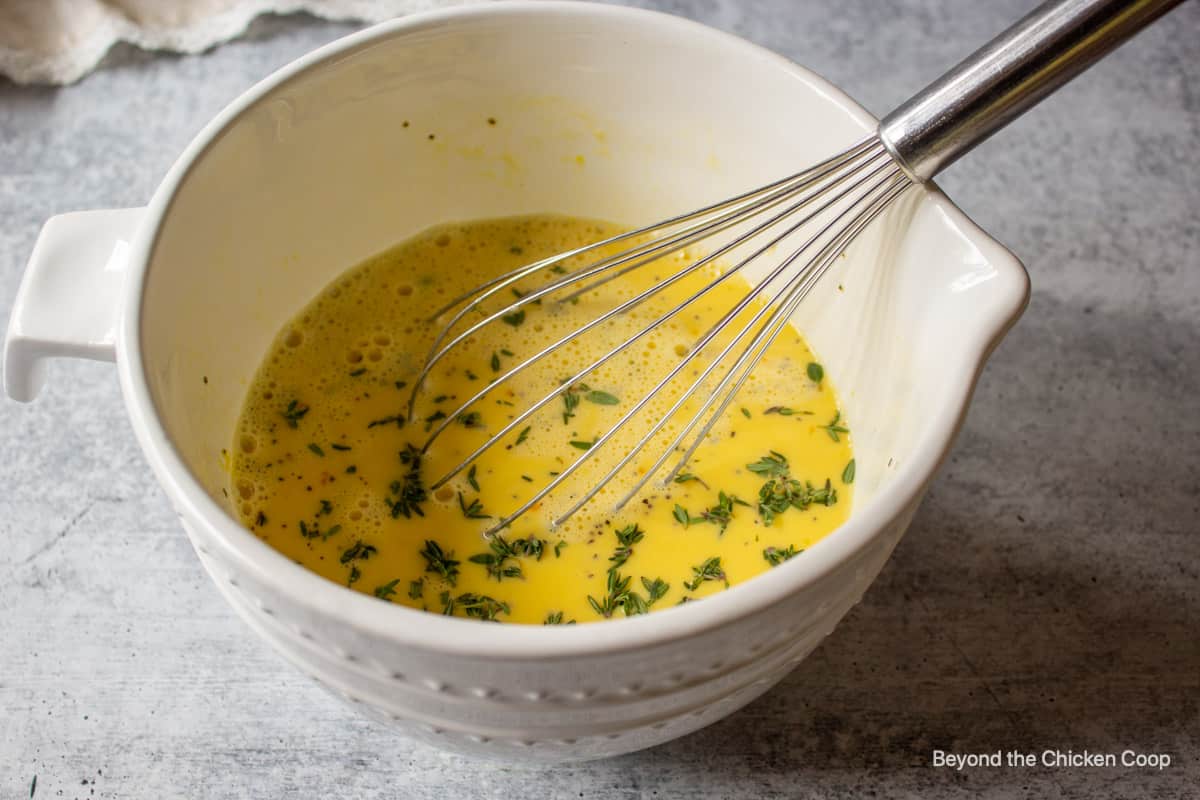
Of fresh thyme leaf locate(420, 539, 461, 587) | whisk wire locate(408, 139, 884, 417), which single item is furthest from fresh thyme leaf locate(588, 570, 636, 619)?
whisk wire locate(408, 139, 884, 417)

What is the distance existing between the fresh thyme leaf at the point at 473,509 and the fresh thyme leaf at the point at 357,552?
0.08 meters

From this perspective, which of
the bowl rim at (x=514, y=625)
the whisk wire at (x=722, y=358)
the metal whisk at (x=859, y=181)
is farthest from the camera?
the whisk wire at (x=722, y=358)

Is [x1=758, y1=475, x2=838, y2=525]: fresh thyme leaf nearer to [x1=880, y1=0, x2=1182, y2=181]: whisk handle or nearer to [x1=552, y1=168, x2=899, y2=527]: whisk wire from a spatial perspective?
[x1=552, y1=168, x2=899, y2=527]: whisk wire

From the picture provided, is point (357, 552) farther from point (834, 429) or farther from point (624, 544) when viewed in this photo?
point (834, 429)

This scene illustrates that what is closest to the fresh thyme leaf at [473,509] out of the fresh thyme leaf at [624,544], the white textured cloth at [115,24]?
the fresh thyme leaf at [624,544]

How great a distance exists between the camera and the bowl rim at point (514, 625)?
64 cm

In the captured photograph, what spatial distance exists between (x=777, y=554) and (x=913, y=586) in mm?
182

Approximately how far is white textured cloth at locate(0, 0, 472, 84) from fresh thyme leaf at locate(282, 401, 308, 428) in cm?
63

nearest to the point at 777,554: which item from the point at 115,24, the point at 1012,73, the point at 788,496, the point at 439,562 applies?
the point at 788,496

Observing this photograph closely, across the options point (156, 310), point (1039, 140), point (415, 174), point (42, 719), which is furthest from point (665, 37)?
point (42, 719)

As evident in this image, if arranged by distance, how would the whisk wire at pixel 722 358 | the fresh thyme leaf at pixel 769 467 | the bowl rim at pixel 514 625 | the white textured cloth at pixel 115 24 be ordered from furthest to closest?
the white textured cloth at pixel 115 24
the fresh thyme leaf at pixel 769 467
the whisk wire at pixel 722 358
the bowl rim at pixel 514 625

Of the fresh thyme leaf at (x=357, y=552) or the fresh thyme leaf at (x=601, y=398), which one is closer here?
the fresh thyme leaf at (x=357, y=552)

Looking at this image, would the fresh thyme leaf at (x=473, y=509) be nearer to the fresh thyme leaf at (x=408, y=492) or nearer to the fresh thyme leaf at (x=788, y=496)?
the fresh thyme leaf at (x=408, y=492)

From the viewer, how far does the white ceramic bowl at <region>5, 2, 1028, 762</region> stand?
26.6 inches
